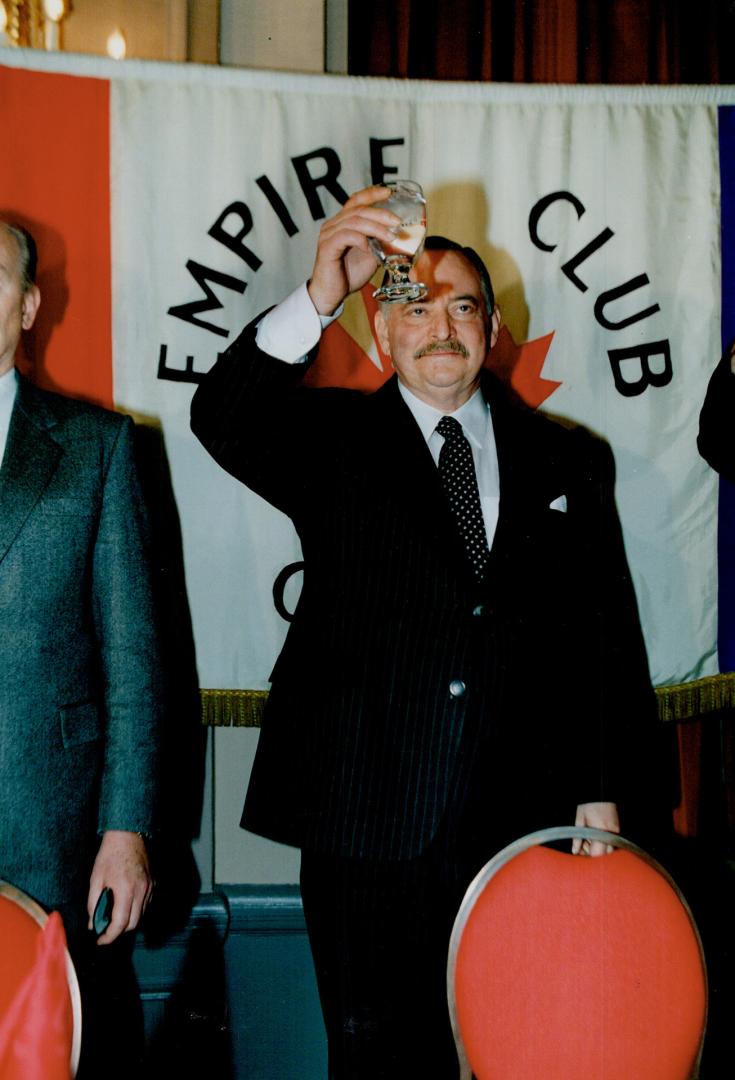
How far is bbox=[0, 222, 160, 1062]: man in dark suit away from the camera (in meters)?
1.56

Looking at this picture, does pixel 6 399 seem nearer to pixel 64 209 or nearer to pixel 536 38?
pixel 64 209

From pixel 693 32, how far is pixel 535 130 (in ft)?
2.10

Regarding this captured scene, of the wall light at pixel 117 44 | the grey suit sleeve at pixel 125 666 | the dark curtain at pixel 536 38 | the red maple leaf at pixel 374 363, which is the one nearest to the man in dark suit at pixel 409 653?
the grey suit sleeve at pixel 125 666

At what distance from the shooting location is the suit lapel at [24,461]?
1.58m

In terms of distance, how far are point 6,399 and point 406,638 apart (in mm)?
796

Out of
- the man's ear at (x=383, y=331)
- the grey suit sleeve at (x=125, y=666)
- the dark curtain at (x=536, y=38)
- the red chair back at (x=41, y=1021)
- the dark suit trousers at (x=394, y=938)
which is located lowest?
the dark suit trousers at (x=394, y=938)

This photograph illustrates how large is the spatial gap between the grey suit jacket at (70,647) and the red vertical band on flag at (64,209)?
504 mm

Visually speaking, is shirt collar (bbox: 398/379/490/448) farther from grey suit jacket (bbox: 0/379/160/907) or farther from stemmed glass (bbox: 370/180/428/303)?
grey suit jacket (bbox: 0/379/160/907)

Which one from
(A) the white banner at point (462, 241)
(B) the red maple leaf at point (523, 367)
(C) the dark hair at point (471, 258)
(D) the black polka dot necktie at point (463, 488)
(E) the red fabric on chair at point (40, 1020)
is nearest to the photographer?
(E) the red fabric on chair at point (40, 1020)

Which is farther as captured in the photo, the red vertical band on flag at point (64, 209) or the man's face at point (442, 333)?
the red vertical band on flag at point (64, 209)

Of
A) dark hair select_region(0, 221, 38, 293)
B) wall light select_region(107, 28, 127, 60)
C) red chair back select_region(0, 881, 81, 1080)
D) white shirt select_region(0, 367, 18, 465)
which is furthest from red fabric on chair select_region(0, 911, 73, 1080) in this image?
wall light select_region(107, 28, 127, 60)

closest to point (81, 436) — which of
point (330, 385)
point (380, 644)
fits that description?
point (380, 644)

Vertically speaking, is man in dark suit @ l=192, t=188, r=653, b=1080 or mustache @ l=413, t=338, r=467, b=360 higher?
mustache @ l=413, t=338, r=467, b=360

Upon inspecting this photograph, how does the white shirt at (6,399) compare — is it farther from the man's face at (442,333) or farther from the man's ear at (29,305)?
the man's face at (442,333)
